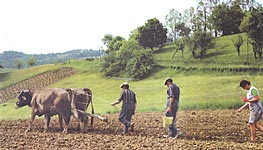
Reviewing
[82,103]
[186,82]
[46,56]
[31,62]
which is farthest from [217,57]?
[31,62]

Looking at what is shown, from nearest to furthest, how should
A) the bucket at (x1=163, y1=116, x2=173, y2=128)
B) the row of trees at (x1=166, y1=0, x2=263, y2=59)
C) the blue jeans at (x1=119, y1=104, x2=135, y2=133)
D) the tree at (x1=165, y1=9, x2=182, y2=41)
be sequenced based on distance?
the row of trees at (x1=166, y1=0, x2=263, y2=59) → the bucket at (x1=163, y1=116, x2=173, y2=128) → the tree at (x1=165, y1=9, x2=182, y2=41) → the blue jeans at (x1=119, y1=104, x2=135, y2=133)

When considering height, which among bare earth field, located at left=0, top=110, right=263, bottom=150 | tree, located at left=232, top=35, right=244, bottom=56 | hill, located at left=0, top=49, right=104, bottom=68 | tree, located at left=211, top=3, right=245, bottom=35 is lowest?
bare earth field, located at left=0, top=110, right=263, bottom=150

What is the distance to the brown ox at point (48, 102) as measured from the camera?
6184mm

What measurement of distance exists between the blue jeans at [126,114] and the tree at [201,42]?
3.09 ft

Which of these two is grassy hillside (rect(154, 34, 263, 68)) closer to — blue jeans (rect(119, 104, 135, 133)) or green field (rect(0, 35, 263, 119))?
green field (rect(0, 35, 263, 119))

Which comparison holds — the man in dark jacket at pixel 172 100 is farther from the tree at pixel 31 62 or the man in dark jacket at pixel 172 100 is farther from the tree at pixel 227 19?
the tree at pixel 31 62

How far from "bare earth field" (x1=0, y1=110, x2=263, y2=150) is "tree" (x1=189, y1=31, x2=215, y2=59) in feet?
2.37

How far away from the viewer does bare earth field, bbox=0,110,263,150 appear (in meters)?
5.35

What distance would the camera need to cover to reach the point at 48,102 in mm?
6328

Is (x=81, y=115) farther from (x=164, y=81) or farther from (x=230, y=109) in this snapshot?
(x=230, y=109)

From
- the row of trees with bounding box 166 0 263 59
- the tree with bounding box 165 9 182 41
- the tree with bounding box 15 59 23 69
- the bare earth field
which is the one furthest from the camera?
the tree with bounding box 15 59 23 69

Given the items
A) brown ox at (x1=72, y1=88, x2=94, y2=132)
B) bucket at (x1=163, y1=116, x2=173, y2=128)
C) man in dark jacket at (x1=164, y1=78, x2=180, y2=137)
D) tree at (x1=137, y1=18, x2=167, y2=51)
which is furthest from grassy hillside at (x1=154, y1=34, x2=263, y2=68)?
brown ox at (x1=72, y1=88, x2=94, y2=132)

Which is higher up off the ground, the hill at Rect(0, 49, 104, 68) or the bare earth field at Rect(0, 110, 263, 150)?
the hill at Rect(0, 49, 104, 68)

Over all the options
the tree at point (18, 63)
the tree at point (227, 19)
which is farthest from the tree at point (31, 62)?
the tree at point (227, 19)
